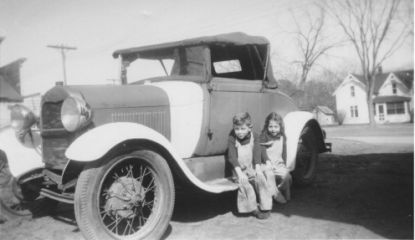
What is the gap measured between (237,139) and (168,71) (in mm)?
1237

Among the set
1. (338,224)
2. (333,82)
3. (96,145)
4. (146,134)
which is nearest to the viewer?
(96,145)

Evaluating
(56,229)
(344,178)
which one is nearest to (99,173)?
(56,229)

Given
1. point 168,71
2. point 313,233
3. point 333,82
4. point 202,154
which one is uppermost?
point 333,82

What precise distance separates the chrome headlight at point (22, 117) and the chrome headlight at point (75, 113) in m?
0.89

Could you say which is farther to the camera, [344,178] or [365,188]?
[344,178]

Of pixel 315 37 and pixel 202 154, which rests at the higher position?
pixel 315 37

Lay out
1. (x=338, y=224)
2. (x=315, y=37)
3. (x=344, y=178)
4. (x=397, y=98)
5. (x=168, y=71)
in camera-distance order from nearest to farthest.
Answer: (x=338, y=224)
(x=168, y=71)
(x=344, y=178)
(x=315, y=37)
(x=397, y=98)

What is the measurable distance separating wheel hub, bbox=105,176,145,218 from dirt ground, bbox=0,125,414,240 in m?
0.48

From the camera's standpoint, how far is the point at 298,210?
3.81 metres

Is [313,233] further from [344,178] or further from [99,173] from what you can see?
[344,178]

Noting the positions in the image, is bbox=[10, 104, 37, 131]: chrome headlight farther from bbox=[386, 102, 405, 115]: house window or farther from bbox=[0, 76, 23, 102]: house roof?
bbox=[386, 102, 405, 115]: house window

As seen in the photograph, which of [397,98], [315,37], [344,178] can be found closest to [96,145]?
[344,178]

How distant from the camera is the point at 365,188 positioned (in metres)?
4.61

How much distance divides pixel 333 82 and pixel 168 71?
5568cm
